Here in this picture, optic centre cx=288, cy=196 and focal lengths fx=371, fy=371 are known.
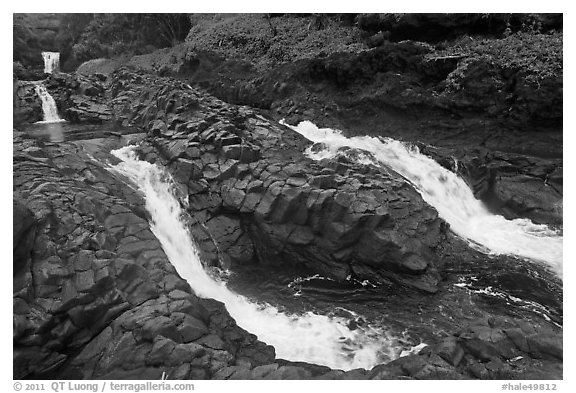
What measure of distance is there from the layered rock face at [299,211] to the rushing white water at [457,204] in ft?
4.34

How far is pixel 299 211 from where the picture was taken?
876cm

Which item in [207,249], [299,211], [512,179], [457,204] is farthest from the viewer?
[512,179]

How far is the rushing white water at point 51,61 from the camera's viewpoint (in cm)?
2394

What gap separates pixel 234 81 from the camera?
17297 millimetres

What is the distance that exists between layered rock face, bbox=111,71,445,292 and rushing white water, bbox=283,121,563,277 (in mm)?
1323

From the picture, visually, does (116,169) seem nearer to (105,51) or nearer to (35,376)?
(35,376)

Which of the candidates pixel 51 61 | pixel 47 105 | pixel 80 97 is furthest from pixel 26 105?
pixel 51 61

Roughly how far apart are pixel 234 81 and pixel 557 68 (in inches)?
490

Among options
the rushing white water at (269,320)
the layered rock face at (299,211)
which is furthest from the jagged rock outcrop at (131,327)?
the layered rock face at (299,211)

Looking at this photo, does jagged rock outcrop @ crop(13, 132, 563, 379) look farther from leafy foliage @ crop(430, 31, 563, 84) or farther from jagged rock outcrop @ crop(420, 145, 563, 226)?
leafy foliage @ crop(430, 31, 563, 84)

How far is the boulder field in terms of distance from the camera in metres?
5.71

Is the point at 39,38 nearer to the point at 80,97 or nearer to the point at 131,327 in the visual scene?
the point at 80,97

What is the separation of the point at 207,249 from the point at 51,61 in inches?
905
